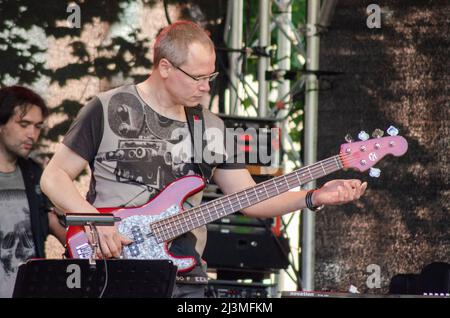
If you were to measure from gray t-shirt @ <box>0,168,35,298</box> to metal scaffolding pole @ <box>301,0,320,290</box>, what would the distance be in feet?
7.18

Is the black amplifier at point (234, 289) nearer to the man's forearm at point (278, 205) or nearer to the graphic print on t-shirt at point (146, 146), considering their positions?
the man's forearm at point (278, 205)

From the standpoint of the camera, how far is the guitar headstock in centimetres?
490

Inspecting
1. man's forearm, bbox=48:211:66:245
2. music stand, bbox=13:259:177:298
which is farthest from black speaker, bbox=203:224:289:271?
music stand, bbox=13:259:177:298

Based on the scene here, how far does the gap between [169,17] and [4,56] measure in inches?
50.3

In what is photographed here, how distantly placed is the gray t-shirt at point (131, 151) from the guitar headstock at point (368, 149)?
2.40 feet

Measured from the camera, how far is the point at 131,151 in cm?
474

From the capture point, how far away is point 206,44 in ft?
15.8

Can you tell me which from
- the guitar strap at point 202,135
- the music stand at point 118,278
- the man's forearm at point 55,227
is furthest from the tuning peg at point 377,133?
the man's forearm at point 55,227

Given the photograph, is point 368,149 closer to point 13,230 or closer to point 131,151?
point 131,151

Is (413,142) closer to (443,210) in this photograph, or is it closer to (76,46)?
(443,210)

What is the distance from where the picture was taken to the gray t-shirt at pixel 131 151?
15.5ft

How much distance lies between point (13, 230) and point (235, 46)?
9.21 feet
